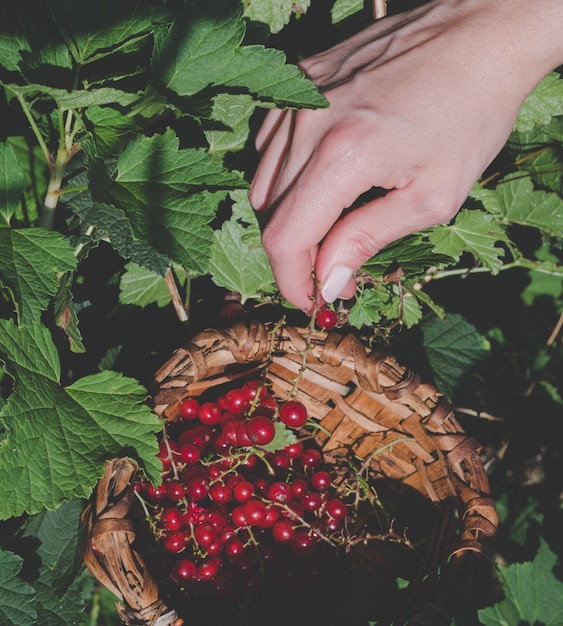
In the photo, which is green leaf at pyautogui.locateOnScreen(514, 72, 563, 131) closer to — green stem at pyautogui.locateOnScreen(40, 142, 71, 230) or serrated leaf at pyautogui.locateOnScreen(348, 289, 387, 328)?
serrated leaf at pyautogui.locateOnScreen(348, 289, 387, 328)

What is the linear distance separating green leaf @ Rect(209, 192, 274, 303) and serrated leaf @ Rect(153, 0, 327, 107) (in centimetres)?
41

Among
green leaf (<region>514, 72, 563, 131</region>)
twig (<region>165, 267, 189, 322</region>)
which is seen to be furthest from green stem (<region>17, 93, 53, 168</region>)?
green leaf (<region>514, 72, 563, 131</region>)

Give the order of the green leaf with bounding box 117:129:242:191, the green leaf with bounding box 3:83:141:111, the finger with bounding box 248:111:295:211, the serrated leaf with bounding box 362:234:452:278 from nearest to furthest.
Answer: the green leaf with bounding box 3:83:141:111, the green leaf with bounding box 117:129:242:191, the finger with bounding box 248:111:295:211, the serrated leaf with bounding box 362:234:452:278

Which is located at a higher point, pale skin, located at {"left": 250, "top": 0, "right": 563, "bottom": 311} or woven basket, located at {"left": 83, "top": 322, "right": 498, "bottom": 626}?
pale skin, located at {"left": 250, "top": 0, "right": 563, "bottom": 311}

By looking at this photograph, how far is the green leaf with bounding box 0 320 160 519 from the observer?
1125 mm

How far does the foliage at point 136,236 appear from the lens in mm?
1104

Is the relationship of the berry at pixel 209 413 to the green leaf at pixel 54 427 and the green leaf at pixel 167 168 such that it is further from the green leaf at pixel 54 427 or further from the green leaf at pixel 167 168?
the green leaf at pixel 167 168

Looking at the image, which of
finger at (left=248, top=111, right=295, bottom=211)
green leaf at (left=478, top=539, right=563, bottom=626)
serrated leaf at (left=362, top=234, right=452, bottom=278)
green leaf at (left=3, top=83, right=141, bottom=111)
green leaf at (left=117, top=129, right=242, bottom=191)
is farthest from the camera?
green leaf at (left=478, top=539, right=563, bottom=626)

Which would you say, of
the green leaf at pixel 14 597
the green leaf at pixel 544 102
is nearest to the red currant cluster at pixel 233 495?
the green leaf at pixel 14 597

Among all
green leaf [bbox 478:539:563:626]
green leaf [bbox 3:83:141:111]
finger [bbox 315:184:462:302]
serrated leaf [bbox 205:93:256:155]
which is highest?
green leaf [bbox 3:83:141:111]

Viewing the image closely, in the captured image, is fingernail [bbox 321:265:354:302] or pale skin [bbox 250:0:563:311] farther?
fingernail [bbox 321:265:354:302]

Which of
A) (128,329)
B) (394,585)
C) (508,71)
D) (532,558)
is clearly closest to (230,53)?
(508,71)

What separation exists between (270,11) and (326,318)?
2.22ft

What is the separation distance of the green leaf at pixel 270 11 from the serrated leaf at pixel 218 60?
0.89 ft
